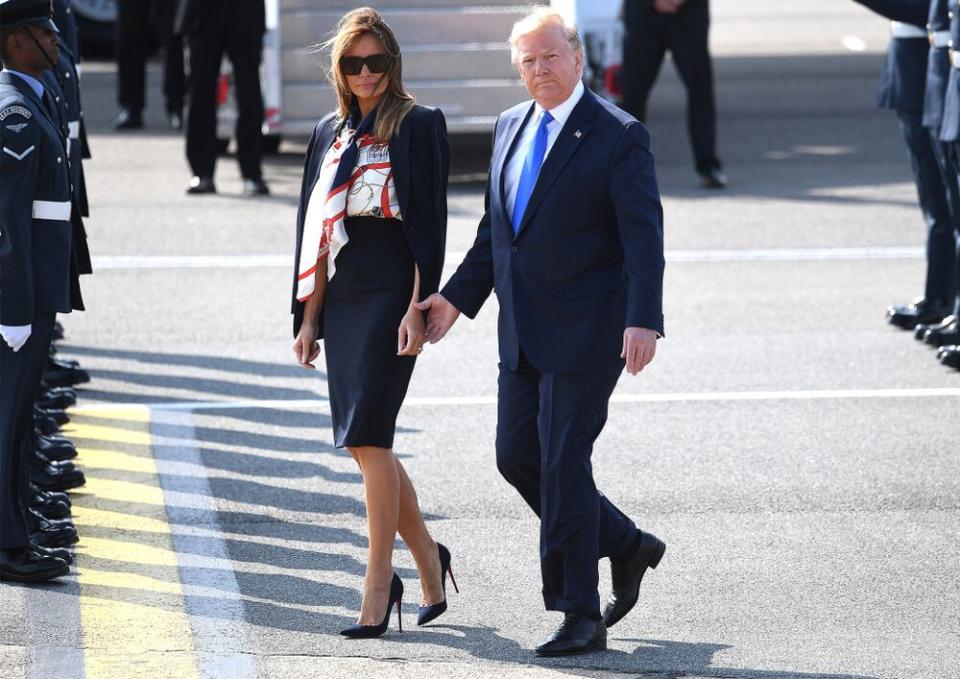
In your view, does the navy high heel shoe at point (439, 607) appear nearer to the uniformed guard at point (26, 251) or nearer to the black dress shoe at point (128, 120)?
the uniformed guard at point (26, 251)

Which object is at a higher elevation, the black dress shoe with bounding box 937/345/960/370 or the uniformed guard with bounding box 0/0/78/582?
the uniformed guard with bounding box 0/0/78/582

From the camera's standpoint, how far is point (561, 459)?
5.39m

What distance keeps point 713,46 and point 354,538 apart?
18406 mm

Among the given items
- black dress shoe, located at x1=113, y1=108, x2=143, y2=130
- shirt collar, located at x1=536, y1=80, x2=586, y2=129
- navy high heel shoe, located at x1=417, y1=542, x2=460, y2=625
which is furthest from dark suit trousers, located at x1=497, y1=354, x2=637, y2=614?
black dress shoe, located at x1=113, y1=108, x2=143, y2=130

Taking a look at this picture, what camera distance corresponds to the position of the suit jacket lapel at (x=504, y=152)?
5555 millimetres

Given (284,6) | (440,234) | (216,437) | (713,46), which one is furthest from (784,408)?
(713,46)

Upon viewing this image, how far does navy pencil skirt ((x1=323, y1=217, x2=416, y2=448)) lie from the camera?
5.55 m

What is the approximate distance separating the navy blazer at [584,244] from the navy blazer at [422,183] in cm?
23

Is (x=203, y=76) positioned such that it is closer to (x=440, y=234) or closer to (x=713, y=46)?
(x=440, y=234)

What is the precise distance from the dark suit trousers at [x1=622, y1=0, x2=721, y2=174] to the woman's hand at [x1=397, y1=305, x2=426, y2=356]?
342 inches

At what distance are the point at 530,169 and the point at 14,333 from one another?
178 centimetres

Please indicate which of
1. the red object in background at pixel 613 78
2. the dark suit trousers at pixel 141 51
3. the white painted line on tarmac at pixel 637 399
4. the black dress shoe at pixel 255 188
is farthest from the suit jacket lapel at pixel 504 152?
the dark suit trousers at pixel 141 51

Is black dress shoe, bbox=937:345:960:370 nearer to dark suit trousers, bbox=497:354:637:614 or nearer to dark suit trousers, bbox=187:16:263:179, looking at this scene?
dark suit trousers, bbox=497:354:637:614

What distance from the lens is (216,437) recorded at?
801cm
